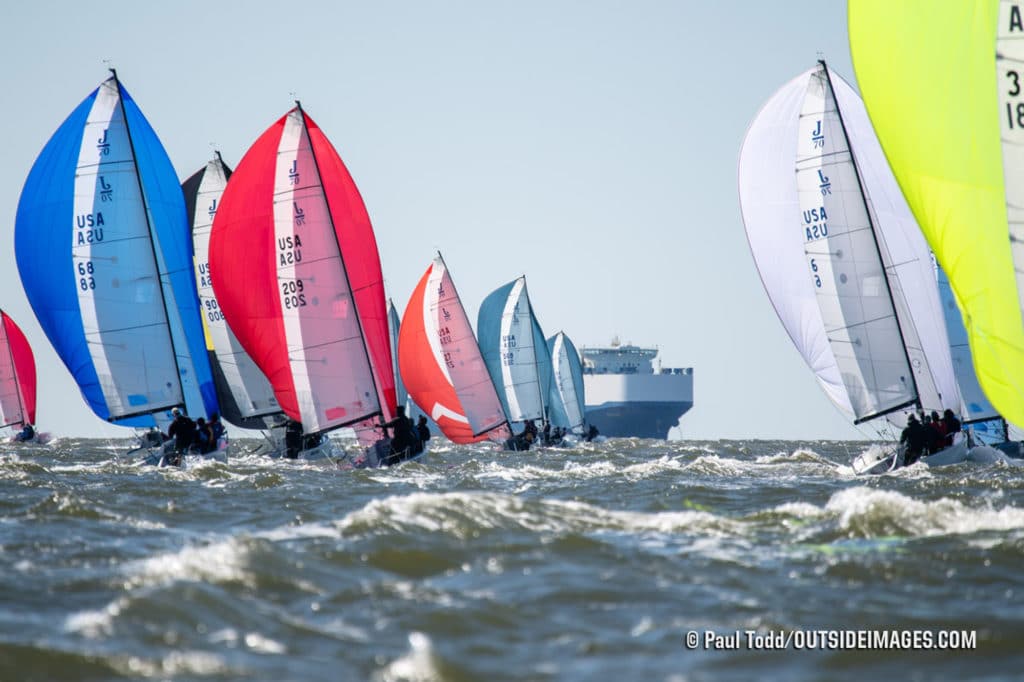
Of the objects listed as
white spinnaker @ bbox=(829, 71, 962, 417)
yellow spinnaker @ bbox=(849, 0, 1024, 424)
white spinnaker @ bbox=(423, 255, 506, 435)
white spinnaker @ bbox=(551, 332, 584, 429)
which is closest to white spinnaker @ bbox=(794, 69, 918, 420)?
white spinnaker @ bbox=(829, 71, 962, 417)

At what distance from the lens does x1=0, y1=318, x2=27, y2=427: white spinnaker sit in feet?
154

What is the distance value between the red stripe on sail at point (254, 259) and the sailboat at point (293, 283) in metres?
0.02

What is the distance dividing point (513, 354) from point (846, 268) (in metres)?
23.2

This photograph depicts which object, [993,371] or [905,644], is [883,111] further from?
[905,644]

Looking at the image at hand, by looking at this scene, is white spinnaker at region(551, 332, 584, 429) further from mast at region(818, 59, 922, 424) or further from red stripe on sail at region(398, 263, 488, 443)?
A: mast at region(818, 59, 922, 424)

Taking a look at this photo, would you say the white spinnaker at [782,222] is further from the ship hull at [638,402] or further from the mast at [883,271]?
the ship hull at [638,402]

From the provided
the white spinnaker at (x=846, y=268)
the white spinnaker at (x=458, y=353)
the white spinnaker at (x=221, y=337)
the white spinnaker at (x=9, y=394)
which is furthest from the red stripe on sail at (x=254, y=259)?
the white spinnaker at (x=9, y=394)

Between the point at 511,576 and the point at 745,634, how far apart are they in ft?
5.61

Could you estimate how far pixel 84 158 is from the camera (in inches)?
795

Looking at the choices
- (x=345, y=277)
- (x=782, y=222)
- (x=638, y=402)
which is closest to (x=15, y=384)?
(x=345, y=277)

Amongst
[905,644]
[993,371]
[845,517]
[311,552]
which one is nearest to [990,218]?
[993,371]

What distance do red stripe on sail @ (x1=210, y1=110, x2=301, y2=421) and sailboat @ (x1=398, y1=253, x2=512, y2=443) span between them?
10670mm

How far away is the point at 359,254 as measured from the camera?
1972 cm

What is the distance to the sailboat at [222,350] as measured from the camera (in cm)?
2398
